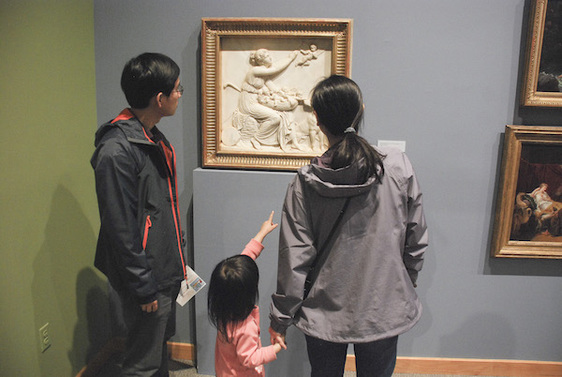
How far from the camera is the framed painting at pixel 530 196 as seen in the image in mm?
1836

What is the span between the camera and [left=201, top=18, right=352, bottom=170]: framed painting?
1810 mm

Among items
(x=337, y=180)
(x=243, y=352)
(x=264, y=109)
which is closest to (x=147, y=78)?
(x=264, y=109)

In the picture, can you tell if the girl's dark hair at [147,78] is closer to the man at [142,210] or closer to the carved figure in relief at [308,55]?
the man at [142,210]

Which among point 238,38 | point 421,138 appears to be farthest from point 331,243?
point 238,38

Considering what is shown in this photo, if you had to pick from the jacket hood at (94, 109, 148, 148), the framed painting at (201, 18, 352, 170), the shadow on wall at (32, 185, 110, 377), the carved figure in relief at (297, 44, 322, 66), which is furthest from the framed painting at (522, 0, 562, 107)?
the shadow on wall at (32, 185, 110, 377)

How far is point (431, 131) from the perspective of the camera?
1899mm

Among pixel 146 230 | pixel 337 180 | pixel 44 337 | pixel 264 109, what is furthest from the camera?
pixel 264 109

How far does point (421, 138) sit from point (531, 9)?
0.73 metres

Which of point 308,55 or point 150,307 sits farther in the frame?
point 308,55

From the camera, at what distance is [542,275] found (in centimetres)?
201

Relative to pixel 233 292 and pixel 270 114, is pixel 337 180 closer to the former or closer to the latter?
pixel 233 292

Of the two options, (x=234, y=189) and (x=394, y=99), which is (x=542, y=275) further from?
(x=234, y=189)

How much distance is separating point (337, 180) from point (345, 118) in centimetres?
18

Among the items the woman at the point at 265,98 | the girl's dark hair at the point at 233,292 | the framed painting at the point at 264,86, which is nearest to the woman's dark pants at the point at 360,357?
the girl's dark hair at the point at 233,292
